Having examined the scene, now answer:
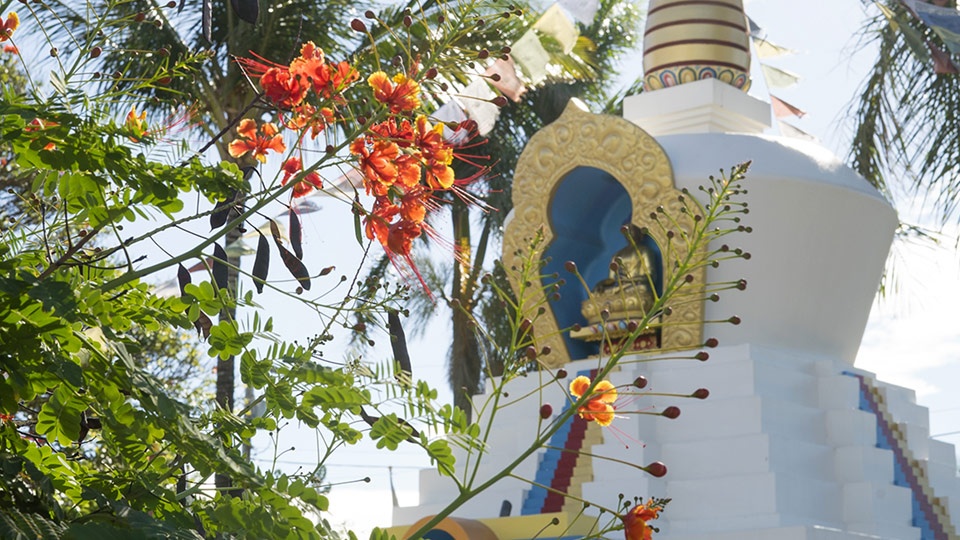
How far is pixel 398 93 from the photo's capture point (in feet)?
7.71

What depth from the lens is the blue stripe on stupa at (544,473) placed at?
9273mm

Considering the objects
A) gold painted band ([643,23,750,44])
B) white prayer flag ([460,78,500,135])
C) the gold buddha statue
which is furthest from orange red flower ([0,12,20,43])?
gold painted band ([643,23,750,44])

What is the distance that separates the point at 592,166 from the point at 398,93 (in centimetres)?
842

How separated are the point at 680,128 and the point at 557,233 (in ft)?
4.59

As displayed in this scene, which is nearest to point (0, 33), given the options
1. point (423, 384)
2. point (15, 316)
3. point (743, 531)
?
point (15, 316)

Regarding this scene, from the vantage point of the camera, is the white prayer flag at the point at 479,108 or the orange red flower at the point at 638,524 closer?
the orange red flower at the point at 638,524

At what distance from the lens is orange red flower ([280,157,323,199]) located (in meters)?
2.40

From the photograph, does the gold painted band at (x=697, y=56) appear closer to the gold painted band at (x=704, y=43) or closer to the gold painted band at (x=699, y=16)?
the gold painted band at (x=704, y=43)

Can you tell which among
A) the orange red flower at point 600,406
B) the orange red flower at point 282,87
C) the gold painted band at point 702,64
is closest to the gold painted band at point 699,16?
the gold painted band at point 702,64

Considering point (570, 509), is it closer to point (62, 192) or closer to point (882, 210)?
point (882, 210)

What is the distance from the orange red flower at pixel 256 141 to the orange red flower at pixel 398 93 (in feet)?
1.37

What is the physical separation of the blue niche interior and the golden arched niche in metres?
0.10

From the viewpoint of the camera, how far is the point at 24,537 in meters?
1.74

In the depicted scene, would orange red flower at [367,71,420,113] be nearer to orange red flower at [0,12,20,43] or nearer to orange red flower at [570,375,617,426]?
orange red flower at [570,375,617,426]
